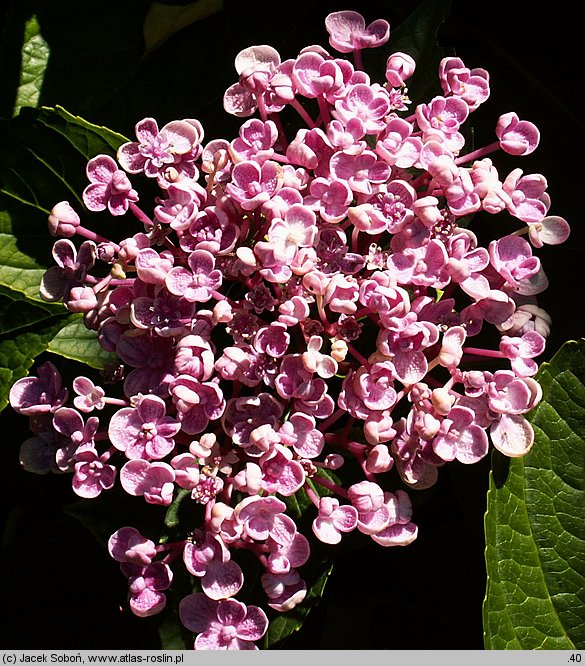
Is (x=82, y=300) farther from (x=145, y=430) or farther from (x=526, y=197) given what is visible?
(x=526, y=197)

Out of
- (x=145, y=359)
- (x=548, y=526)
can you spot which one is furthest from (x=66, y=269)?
(x=548, y=526)

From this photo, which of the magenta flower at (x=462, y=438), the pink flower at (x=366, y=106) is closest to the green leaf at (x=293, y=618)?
the magenta flower at (x=462, y=438)

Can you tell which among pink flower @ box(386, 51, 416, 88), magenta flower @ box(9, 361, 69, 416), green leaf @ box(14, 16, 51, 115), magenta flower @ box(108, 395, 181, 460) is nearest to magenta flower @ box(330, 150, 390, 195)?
pink flower @ box(386, 51, 416, 88)

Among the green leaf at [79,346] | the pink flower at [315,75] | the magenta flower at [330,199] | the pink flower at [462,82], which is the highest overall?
the pink flower at [462,82]

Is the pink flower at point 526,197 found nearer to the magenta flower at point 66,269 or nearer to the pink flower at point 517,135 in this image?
the pink flower at point 517,135

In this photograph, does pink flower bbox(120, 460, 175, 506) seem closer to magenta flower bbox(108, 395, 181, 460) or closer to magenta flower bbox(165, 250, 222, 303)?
magenta flower bbox(108, 395, 181, 460)

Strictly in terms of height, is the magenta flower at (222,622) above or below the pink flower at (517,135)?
below

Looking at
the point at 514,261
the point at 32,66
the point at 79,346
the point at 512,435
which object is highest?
the point at 514,261
